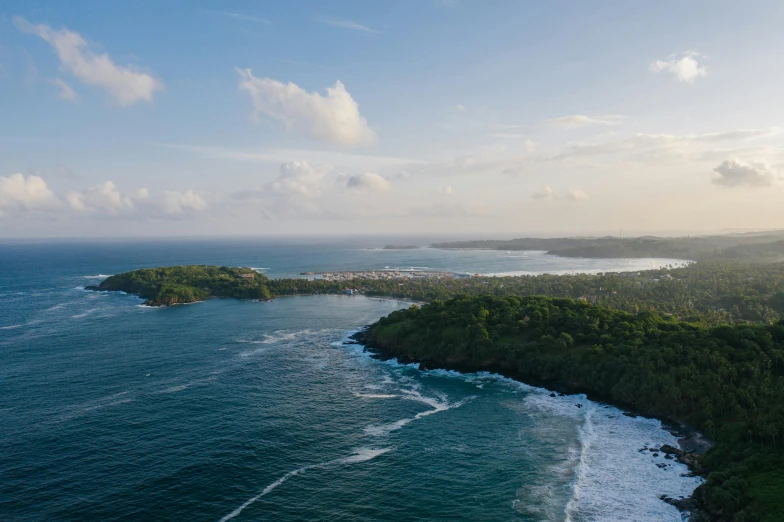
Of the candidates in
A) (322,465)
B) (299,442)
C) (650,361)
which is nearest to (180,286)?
(299,442)

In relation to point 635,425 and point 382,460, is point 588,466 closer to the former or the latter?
point 635,425

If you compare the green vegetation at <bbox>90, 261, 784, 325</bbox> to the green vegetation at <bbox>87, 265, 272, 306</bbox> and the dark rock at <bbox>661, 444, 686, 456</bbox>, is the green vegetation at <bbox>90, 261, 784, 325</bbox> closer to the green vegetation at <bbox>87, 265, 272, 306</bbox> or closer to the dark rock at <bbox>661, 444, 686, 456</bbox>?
the green vegetation at <bbox>87, 265, 272, 306</bbox>

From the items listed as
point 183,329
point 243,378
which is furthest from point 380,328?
point 183,329

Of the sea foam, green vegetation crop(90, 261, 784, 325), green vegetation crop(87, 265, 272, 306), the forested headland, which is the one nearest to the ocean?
the sea foam

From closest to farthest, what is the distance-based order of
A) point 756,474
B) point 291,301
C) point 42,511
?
point 42,511 < point 756,474 < point 291,301

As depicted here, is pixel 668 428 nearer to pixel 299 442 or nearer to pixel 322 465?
pixel 322 465

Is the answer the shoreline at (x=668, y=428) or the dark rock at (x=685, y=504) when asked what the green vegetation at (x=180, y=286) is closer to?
the shoreline at (x=668, y=428)

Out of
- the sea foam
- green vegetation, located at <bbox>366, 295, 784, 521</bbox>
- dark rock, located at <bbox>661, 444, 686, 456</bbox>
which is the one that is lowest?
dark rock, located at <bbox>661, 444, 686, 456</bbox>
